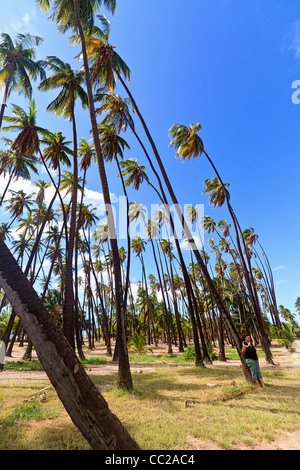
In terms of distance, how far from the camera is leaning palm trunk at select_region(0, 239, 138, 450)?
108 inches

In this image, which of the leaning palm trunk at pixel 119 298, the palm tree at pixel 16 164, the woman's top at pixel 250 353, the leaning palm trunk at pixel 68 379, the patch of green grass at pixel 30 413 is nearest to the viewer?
the leaning palm trunk at pixel 68 379

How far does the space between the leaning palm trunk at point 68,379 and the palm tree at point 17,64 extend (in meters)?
13.1

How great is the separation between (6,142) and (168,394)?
2186cm

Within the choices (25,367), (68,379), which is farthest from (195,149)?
(25,367)

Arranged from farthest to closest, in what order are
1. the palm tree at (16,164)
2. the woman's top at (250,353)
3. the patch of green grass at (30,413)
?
the palm tree at (16,164) → the woman's top at (250,353) → the patch of green grass at (30,413)

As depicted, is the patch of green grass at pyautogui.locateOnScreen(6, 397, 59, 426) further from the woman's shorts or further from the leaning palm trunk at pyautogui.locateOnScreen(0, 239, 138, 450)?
the woman's shorts

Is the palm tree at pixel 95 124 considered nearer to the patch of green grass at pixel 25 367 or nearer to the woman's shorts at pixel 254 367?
the woman's shorts at pixel 254 367

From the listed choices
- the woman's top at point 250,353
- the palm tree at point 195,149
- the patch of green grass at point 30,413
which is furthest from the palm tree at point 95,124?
the palm tree at point 195,149

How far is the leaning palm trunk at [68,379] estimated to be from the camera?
275 centimetres

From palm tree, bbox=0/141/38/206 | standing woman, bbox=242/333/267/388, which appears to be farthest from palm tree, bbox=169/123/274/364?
palm tree, bbox=0/141/38/206

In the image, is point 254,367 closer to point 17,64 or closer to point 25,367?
point 25,367

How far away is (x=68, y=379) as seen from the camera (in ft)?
9.23

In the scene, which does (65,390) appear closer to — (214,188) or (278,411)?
(278,411)

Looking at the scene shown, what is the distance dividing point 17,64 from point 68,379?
57.5 ft
